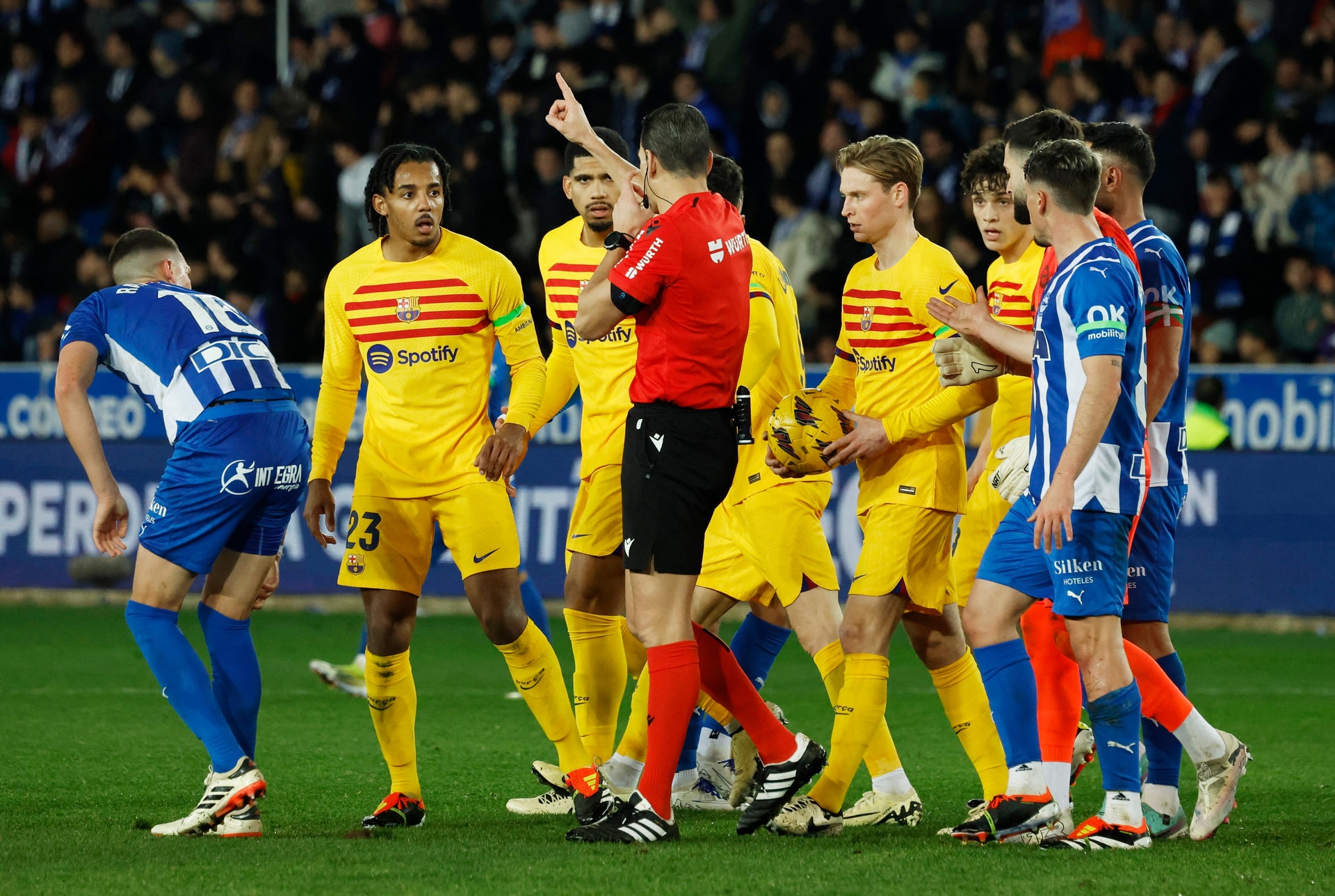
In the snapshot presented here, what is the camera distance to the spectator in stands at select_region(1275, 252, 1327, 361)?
13.6 meters

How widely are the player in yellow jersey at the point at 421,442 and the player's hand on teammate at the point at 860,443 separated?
1.12 meters

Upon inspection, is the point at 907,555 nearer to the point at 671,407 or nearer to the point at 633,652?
the point at 671,407

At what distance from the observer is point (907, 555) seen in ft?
19.3

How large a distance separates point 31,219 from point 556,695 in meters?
14.1

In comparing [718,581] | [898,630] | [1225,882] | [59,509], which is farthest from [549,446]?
[1225,882]

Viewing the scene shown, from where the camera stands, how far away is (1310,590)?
38.9 feet

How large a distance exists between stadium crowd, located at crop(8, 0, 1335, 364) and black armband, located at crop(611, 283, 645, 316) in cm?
898

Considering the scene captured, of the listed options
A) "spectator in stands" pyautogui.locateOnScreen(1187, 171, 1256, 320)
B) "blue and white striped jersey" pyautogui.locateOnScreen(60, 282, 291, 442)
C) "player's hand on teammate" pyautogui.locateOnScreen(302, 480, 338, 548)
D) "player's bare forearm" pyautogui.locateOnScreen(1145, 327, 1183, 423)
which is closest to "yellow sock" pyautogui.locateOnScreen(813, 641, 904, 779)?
"player's bare forearm" pyautogui.locateOnScreen(1145, 327, 1183, 423)

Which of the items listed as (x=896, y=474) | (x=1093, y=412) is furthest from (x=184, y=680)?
(x=1093, y=412)

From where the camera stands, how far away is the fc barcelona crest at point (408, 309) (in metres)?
6.14

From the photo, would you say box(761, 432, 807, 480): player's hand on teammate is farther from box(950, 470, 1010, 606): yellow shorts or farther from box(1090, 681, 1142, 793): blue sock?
box(1090, 681, 1142, 793): blue sock

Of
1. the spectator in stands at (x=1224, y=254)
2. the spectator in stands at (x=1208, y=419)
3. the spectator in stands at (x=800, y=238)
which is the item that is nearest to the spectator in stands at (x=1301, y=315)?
the spectator in stands at (x=1224, y=254)

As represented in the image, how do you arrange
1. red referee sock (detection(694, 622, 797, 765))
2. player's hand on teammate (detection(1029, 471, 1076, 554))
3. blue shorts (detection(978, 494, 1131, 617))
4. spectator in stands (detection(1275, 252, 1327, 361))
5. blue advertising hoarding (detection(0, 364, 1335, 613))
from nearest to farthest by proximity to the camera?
player's hand on teammate (detection(1029, 471, 1076, 554)) < blue shorts (detection(978, 494, 1131, 617)) < red referee sock (detection(694, 622, 797, 765)) < blue advertising hoarding (detection(0, 364, 1335, 613)) < spectator in stands (detection(1275, 252, 1327, 361))

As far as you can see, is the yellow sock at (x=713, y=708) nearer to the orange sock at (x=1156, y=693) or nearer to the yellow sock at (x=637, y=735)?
the yellow sock at (x=637, y=735)
